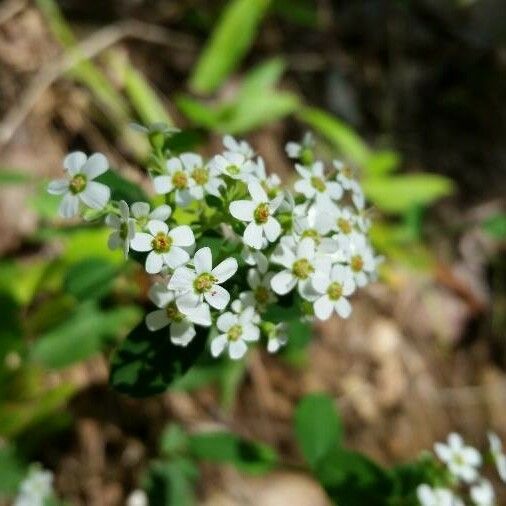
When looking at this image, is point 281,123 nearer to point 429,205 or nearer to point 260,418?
point 429,205

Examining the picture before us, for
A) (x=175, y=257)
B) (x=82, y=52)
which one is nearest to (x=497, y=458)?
(x=175, y=257)

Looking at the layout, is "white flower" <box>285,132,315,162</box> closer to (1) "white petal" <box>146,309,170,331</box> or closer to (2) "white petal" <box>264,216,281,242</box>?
(2) "white petal" <box>264,216,281,242</box>

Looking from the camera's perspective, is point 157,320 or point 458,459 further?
point 458,459

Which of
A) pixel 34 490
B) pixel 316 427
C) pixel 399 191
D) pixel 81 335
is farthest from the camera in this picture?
pixel 399 191

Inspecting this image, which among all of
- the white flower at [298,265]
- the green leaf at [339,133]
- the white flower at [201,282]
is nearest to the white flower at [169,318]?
the white flower at [201,282]

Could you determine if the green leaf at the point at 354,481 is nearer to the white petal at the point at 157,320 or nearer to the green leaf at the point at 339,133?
the white petal at the point at 157,320

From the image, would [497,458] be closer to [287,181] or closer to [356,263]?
[356,263]

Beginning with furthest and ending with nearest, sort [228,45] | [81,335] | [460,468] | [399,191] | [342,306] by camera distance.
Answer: [399,191], [228,45], [81,335], [460,468], [342,306]

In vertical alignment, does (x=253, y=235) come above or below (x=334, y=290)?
above
